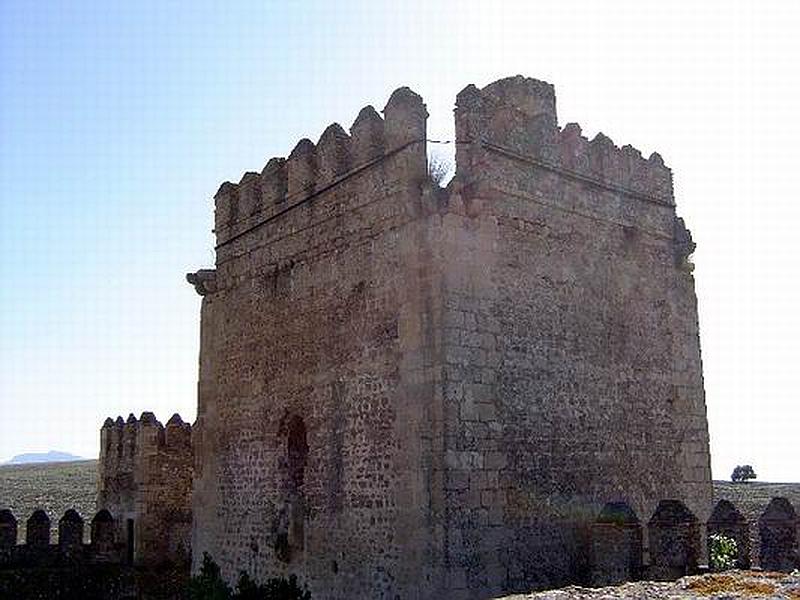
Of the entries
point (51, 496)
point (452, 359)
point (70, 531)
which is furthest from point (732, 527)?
point (51, 496)

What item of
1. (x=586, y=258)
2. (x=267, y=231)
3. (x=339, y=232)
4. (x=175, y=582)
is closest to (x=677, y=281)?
(x=586, y=258)

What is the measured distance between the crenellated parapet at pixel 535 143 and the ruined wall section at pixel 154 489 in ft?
33.3

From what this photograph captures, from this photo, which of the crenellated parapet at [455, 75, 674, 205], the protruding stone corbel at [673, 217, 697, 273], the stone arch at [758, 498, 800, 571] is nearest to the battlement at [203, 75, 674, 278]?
the crenellated parapet at [455, 75, 674, 205]

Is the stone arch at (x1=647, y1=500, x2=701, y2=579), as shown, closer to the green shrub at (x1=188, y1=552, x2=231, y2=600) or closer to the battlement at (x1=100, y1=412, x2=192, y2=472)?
the green shrub at (x1=188, y1=552, x2=231, y2=600)

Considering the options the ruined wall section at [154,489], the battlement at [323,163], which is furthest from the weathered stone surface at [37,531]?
the battlement at [323,163]

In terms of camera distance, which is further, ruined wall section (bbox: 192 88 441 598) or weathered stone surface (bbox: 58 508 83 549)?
weathered stone surface (bbox: 58 508 83 549)

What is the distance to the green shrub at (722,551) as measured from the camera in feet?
30.9

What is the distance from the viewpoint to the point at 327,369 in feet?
37.9

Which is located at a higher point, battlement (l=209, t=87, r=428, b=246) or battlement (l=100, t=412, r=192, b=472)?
battlement (l=209, t=87, r=428, b=246)

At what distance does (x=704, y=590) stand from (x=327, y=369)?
19.0 feet

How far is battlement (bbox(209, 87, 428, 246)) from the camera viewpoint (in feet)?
35.0

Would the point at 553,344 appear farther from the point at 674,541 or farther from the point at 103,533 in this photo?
the point at 103,533

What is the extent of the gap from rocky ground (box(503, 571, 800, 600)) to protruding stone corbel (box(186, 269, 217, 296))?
8783 millimetres

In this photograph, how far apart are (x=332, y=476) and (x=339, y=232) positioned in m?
3.17
